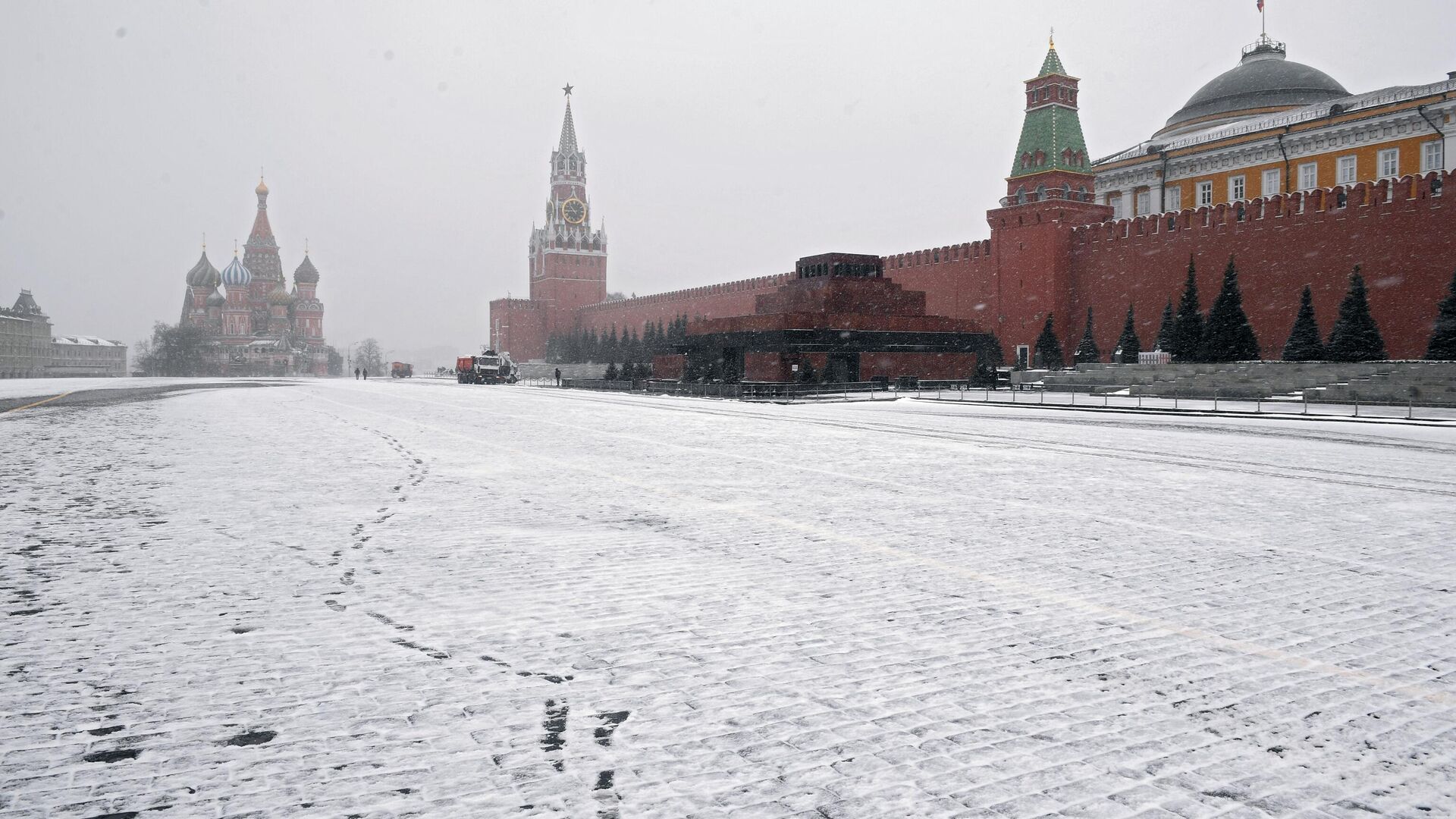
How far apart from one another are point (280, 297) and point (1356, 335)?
119787 mm

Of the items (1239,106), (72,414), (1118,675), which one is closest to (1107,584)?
(1118,675)

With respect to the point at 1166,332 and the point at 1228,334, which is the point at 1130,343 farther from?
the point at 1228,334

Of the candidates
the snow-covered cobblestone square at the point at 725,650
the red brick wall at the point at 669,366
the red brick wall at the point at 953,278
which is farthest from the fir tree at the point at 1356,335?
the red brick wall at the point at 669,366

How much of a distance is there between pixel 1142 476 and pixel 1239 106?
154ft

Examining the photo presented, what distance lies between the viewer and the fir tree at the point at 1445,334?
84.7 ft

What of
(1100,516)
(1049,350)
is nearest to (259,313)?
(1049,350)

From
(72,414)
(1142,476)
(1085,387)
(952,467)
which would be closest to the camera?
(1142,476)

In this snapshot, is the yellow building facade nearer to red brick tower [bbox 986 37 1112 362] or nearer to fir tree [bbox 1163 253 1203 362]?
red brick tower [bbox 986 37 1112 362]

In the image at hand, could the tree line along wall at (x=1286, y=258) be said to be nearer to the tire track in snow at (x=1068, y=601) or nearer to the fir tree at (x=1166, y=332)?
the fir tree at (x=1166, y=332)

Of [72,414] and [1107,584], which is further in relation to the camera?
[72,414]

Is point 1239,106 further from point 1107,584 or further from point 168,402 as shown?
point 1107,584

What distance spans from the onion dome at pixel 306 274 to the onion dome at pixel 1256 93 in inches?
4483

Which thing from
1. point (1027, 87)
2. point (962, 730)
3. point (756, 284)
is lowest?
point (962, 730)

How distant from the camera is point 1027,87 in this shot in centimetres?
4519
